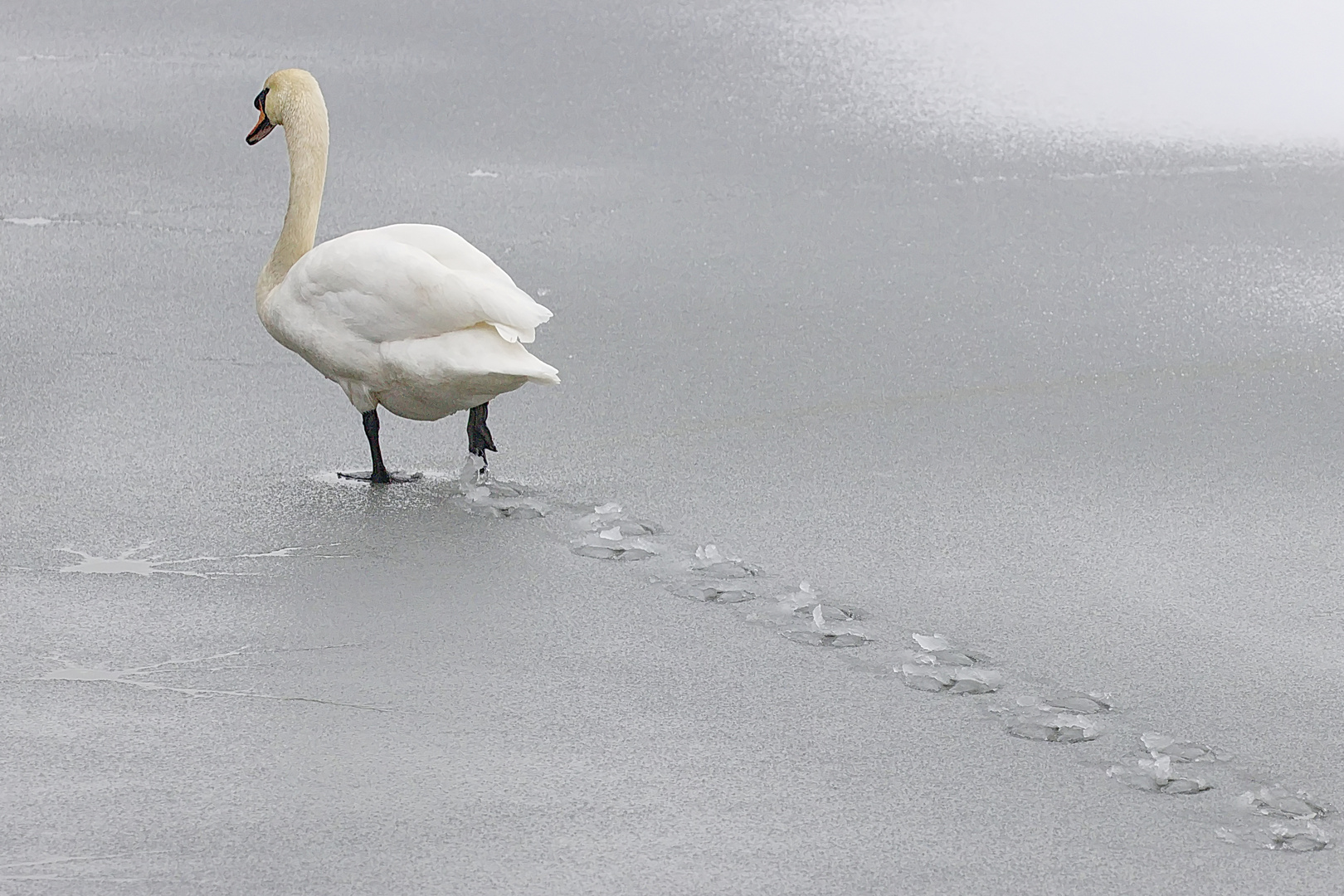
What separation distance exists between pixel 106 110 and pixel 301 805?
5155mm

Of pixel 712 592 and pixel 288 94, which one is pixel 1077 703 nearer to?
pixel 712 592

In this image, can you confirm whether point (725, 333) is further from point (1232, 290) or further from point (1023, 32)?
point (1023, 32)

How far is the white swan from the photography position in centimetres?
443

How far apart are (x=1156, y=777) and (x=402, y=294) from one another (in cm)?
216

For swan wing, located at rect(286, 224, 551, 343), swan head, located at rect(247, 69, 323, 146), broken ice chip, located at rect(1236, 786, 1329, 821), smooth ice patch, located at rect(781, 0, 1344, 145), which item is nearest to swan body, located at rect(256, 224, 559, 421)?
swan wing, located at rect(286, 224, 551, 343)

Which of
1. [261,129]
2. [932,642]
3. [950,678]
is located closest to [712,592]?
[932,642]

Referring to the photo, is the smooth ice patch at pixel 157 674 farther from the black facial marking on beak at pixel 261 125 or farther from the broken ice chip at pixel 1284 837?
the black facial marking on beak at pixel 261 125

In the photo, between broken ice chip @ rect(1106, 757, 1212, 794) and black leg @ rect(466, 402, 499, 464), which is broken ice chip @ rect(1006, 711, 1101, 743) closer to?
broken ice chip @ rect(1106, 757, 1212, 794)

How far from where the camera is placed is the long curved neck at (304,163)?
193 inches

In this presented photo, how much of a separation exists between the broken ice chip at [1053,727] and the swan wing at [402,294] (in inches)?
61.6

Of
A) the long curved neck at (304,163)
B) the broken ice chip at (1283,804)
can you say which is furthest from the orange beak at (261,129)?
the broken ice chip at (1283,804)

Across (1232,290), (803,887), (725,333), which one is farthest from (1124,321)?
(803,887)

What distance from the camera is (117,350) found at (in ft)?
18.0

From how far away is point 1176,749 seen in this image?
3.39 metres
